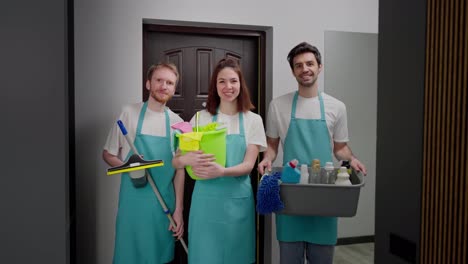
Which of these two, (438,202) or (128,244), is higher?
(438,202)

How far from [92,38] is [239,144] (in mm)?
1201

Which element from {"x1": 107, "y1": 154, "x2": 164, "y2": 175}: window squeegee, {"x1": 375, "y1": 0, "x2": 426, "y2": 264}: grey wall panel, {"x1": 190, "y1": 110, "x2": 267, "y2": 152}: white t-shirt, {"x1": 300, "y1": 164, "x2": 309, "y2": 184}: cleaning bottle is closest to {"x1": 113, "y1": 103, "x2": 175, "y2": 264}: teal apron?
{"x1": 107, "y1": 154, "x2": 164, "y2": 175}: window squeegee

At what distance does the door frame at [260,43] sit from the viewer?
3.15 m

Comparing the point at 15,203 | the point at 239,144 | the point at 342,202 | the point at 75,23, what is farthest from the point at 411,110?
the point at 75,23

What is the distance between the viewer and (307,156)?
2717mm

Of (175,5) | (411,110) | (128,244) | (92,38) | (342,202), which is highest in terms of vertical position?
(175,5)

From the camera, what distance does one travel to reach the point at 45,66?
1979mm

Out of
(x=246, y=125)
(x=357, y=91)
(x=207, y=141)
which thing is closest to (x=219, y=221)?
(x=207, y=141)

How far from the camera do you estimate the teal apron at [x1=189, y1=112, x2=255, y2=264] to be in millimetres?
2473

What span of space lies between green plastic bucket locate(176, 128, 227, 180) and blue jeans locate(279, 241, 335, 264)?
67 centimetres

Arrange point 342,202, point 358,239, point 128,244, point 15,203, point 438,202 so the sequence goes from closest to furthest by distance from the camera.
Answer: point 438,202
point 15,203
point 342,202
point 128,244
point 358,239

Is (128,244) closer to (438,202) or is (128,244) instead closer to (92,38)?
(92,38)

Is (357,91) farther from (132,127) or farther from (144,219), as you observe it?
(144,219)

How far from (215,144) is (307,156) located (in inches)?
24.4
